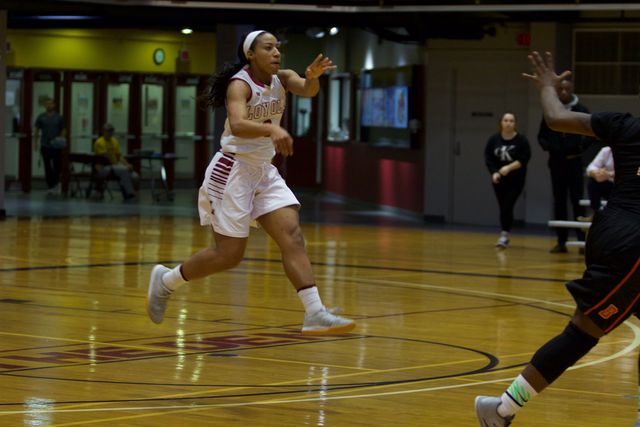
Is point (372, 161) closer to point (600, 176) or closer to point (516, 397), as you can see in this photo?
point (600, 176)

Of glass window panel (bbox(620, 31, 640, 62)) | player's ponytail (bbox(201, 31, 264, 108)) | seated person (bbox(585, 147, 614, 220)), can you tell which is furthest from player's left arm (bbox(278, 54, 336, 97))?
glass window panel (bbox(620, 31, 640, 62))

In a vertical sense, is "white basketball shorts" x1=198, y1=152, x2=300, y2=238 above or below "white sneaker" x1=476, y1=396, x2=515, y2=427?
above

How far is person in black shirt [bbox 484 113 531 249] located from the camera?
17703mm

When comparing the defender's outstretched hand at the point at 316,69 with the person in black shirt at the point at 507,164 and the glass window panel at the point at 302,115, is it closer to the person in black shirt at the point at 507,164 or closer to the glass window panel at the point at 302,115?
the person in black shirt at the point at 507,164

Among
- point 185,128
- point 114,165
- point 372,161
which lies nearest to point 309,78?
point 372,161

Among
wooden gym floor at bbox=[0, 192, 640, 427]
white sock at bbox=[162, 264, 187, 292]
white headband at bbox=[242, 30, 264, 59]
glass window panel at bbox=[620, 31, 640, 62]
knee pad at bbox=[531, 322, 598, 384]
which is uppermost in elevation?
glass window panel at bbox=[620, 31, 640, 62]

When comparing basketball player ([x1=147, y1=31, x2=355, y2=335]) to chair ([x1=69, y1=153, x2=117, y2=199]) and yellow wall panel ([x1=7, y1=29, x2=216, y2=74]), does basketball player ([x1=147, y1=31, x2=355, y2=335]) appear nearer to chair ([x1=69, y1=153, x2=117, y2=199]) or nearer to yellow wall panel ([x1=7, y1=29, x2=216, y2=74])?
chair ([x1=69, y1=153, x2=117, y2=199])

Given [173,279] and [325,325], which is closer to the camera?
[325,325]

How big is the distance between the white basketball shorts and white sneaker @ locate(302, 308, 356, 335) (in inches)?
29.6

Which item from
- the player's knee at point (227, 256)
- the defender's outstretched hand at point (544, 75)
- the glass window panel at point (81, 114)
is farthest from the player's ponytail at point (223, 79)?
the glass window panel at point (81, 114)

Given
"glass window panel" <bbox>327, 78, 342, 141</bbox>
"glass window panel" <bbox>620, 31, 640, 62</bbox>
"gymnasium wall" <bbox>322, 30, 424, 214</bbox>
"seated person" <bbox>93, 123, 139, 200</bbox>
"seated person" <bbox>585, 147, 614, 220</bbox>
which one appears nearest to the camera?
"seated person" <bbox>585, 147, 614, 220</bbox>

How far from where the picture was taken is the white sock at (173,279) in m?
8.85

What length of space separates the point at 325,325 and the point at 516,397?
241 cm

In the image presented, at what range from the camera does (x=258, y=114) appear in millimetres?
8484
